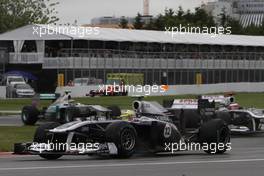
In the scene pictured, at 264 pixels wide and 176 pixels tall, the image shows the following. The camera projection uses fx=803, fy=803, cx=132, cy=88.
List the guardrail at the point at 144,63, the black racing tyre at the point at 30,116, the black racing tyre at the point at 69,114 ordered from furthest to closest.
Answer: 1. the guardrail at the point at 144,63
2. the black racing tyre at the point at 30,116
3. the black racing tyre at the point at 69,114

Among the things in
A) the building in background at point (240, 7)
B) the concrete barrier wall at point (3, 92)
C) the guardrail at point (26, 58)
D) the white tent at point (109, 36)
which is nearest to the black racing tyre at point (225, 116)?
the concrete barrier wall at point (3, 92)

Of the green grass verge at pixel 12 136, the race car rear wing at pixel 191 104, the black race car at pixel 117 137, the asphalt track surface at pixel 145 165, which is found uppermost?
the race car rear wing at pixel 191 104

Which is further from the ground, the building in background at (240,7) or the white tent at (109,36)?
the building in background at (240,7)

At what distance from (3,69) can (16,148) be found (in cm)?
5842

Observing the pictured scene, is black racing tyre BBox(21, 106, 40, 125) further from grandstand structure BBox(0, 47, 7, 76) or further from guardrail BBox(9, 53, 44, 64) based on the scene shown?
grandstand structure BBox(0, 47, 7, 76)

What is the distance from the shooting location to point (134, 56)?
248ft

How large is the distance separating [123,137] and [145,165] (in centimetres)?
155

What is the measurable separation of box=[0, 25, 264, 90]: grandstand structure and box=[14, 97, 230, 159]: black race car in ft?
165

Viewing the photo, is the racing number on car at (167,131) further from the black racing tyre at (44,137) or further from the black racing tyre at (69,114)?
the black racing tyre at (69,114)

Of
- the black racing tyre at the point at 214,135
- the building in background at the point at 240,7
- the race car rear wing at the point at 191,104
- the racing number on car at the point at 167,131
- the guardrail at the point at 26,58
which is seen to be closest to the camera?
the racing number on car at the point at 167,131

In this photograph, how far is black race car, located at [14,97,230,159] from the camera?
56.7 ft

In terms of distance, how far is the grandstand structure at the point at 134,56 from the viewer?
7127 cm

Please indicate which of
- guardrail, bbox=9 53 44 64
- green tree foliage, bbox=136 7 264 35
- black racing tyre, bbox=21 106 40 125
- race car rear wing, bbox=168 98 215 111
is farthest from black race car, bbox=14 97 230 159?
green tree foliage, bbox=136 7 264 35

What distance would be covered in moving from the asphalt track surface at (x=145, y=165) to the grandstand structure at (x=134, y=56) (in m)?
50.9
